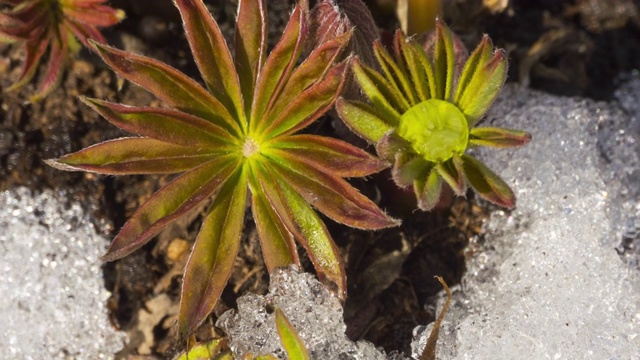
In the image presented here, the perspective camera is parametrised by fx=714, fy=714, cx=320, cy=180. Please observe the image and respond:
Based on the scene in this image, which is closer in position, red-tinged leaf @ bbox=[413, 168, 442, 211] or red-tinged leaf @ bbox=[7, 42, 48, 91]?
red-tinged leaf @ bbox=[413, 168, 442, 211]

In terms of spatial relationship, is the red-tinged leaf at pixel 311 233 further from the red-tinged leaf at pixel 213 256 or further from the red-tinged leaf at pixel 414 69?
the red-tinged leaf at pixel 414 69

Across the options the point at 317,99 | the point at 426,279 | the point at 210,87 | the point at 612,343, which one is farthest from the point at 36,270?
the point at 612,343

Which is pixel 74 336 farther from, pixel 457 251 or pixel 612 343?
pixel 612 343

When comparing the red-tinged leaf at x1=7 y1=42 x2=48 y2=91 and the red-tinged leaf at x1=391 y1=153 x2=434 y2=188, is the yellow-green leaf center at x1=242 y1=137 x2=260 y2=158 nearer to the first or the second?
the red-tinged leaf at x1=391 y1=153 x2=434 y2=188

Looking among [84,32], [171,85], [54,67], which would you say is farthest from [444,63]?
[54,67]

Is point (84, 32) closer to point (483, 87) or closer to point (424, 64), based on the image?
point (424, 64)

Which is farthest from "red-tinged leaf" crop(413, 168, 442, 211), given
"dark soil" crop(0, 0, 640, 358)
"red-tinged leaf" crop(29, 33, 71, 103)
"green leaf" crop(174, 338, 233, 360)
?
"red-tinged leaf" crop(29, 33, 71, 103)

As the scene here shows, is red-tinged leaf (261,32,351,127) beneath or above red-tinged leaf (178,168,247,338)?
above
